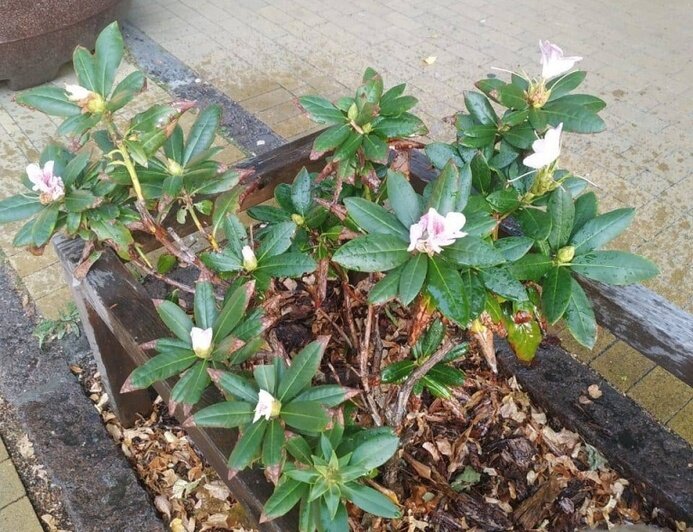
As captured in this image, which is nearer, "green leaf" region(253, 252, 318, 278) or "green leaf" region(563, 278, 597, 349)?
"green leaf" region(563, 278, 597, 349)

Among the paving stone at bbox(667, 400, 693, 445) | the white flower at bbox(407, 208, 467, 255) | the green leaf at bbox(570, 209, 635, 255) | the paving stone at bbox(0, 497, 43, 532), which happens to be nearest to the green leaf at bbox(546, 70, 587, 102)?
the green leaf at bbox(570, 209, 635, 255)

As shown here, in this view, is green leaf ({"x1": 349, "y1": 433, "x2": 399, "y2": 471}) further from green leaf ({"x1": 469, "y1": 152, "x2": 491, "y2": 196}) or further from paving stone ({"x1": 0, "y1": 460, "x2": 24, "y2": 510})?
paving stone ({"x1": 0, "y1": 460, "x2": 24, "y2": 510})

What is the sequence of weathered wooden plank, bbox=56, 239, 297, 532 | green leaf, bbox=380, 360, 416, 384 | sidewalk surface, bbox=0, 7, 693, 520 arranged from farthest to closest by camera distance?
sidewalk surface, bbox=0, 7, 693, 520, green leaf, bbox=380, 360, 416, 384, weathered wooden plank, bbox=56, 239, 297, 532

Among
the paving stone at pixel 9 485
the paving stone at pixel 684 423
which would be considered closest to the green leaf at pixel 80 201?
the paving stone at pixel 9 485

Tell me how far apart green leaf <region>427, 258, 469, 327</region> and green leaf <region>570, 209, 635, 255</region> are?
0.32m

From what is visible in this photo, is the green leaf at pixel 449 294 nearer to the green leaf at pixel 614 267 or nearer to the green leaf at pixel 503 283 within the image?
the green leaf at pixel 503 283

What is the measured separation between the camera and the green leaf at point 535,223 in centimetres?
131

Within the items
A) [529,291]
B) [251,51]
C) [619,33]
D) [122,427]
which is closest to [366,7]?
[251,51]

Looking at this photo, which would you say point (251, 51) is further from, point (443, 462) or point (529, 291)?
point (529, 291)

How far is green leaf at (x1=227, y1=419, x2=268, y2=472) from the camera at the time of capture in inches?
47.9

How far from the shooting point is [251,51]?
4.73 m

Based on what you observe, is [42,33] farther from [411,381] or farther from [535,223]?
[535,223]

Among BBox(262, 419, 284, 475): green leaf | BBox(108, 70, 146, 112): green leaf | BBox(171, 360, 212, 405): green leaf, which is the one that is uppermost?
BBox(108, 70, 146, 112): green leaf

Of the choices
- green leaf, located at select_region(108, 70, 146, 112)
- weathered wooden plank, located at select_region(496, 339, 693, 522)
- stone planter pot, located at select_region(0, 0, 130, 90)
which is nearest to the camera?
green leaf, located at select_region(108, 70, 146, 112)
